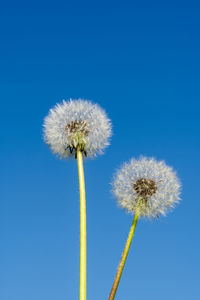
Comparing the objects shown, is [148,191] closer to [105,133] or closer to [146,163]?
[146,163]

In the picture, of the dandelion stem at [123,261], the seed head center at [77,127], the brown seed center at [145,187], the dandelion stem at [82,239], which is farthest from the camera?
the seed head center at [77,127]

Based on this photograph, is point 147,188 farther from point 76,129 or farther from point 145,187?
point 76,129

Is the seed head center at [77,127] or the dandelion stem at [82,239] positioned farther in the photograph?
the seed head center at [77,127]

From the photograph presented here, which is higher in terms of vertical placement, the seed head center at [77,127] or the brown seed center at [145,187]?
the seed head center at [77,127]

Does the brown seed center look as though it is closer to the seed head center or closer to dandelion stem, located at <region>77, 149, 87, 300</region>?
dandelion stem, located at <region>77, 149, 87, 300</region>

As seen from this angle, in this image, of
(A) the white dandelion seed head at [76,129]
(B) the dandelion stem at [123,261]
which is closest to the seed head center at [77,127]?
(A) the white dandelion seed head at [76,129]

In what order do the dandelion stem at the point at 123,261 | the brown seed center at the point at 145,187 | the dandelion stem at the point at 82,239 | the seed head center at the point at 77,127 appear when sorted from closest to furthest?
the dandelion stem at the point at 123,261 → the dandelion stem at the point at 82,239 → the brown seed center at the point at 145,187 → the seed head center at the point at 77,127

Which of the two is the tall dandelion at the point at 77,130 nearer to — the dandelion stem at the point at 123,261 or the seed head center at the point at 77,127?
the seed head center at the point at 77,127

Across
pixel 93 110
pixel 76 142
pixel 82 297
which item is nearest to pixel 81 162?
pixel 76 142
